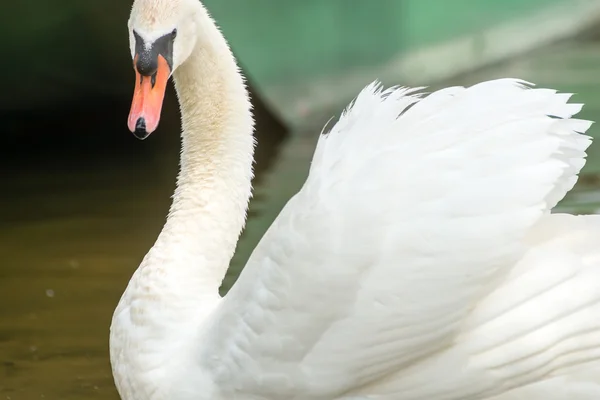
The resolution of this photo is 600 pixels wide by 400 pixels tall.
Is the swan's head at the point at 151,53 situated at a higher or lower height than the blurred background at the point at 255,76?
higher

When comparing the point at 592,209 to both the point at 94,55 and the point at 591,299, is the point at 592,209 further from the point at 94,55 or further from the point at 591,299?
the point at 94,55

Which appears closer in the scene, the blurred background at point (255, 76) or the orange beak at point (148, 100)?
the orange beak at point (148, 100)

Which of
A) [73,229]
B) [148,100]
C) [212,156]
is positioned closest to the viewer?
[148,100]

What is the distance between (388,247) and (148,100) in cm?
93

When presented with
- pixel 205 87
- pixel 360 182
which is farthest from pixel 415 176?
pixel 205 87

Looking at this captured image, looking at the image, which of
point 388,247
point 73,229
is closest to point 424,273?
point 388,247

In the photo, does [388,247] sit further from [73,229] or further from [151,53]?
[73,229]

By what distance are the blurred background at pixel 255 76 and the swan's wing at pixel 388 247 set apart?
4307mm

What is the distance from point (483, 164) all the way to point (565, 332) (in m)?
0.47

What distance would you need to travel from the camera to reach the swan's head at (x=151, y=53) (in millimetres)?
3402

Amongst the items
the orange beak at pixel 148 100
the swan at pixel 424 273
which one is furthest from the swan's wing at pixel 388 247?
the orange beak at pixel 148 100

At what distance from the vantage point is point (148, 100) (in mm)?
3430

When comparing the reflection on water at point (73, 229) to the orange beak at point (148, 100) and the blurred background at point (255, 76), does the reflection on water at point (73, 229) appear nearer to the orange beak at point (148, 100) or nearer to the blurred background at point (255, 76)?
the blurred background at point (255, 76)

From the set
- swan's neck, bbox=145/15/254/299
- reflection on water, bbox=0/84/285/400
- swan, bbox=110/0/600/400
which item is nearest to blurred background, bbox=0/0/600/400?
reflection on water, bbox=0/84/285/400
